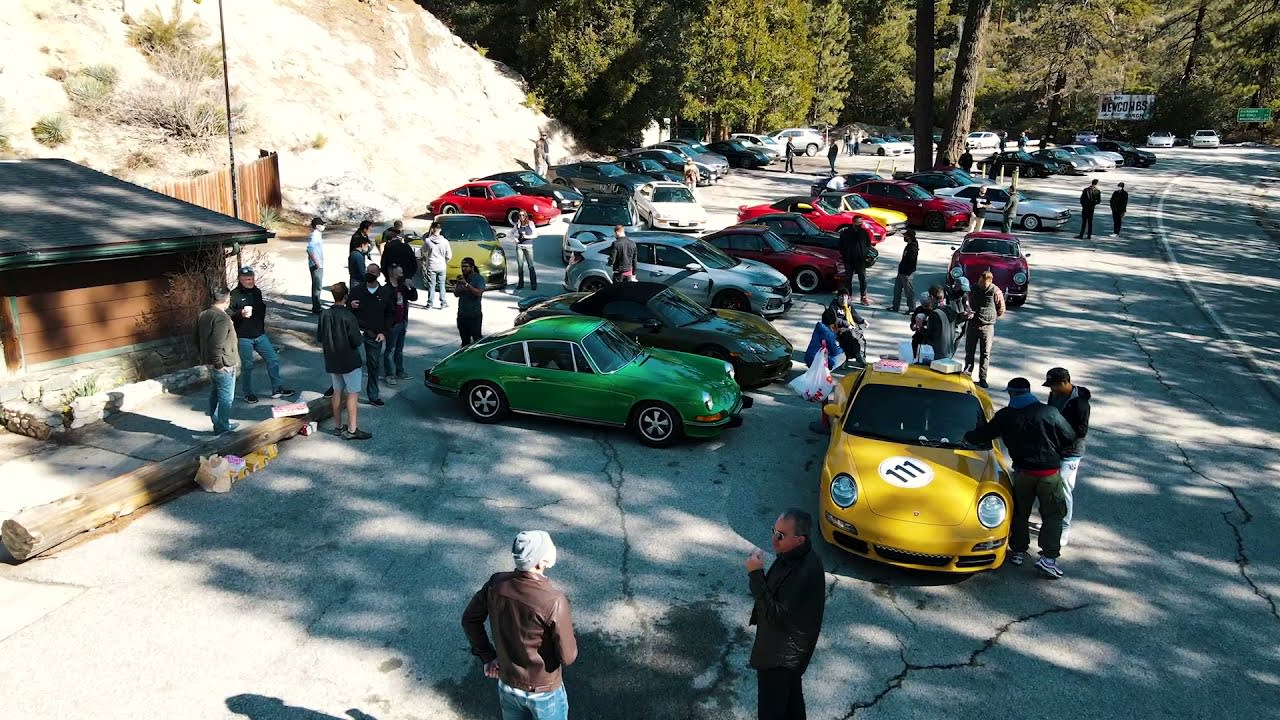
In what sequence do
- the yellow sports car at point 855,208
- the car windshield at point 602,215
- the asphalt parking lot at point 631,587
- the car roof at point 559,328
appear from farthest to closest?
the yellow sports car at point 855,208 → the car windshield at point 602,215 → the car roof at point 559,328 → the asphalt parking lot at point 631,587

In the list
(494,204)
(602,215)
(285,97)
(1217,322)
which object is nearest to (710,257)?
(602,215)

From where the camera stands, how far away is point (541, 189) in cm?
2816

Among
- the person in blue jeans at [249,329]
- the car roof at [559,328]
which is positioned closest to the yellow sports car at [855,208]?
the car roof at [559,328]

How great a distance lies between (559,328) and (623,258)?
4.96m

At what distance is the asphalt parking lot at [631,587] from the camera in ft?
19.0

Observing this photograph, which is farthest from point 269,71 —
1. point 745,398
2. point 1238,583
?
point 1238,583

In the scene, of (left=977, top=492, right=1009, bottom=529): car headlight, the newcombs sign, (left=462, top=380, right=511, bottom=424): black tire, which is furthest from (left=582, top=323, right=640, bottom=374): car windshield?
the newcombs sign

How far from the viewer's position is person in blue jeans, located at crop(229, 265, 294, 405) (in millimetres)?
10242

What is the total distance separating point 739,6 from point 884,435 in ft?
135

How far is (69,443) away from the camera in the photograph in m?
9.62

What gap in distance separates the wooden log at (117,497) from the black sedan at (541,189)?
62.3 feet

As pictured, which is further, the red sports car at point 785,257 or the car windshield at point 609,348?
the red sports car at point 785,257

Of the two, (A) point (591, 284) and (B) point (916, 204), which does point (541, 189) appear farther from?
(A) point (591, 284)

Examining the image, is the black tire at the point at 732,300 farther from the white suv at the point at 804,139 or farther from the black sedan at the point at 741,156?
the white suv at the point at 804,139
